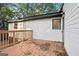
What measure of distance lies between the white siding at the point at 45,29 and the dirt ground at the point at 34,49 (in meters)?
0.14

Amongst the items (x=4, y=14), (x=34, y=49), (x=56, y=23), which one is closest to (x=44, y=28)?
(x=56, y=23)

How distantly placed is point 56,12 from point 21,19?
824mm

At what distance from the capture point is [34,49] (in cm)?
286

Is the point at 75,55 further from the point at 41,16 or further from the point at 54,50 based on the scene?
the point at 41,16

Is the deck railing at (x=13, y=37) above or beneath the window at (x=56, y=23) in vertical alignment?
beneath

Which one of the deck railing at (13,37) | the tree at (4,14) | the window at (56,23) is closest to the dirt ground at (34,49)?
the deck railing at (13,37)

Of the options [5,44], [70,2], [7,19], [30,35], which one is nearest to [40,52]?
[30,35]

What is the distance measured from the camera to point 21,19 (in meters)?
2.86

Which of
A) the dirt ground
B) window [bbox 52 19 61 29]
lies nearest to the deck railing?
the dirt ground

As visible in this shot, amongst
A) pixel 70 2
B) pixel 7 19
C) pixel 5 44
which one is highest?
pixel 70 2

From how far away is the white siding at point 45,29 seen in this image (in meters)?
2.87

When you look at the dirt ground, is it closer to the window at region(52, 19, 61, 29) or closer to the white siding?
the white siding

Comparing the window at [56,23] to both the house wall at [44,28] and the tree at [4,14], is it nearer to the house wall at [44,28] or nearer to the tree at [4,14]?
the house wall at [44,28]

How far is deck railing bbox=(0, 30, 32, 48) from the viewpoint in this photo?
2.81 m
